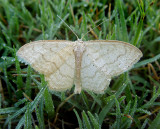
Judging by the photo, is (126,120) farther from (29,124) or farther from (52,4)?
(52,4)

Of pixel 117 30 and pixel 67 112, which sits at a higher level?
pixel 117 30

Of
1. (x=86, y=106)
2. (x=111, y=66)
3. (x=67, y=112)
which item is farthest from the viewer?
(x=67, y=112)

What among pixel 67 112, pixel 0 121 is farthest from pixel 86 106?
pixel 0 121

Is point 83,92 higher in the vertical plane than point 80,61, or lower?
lower
